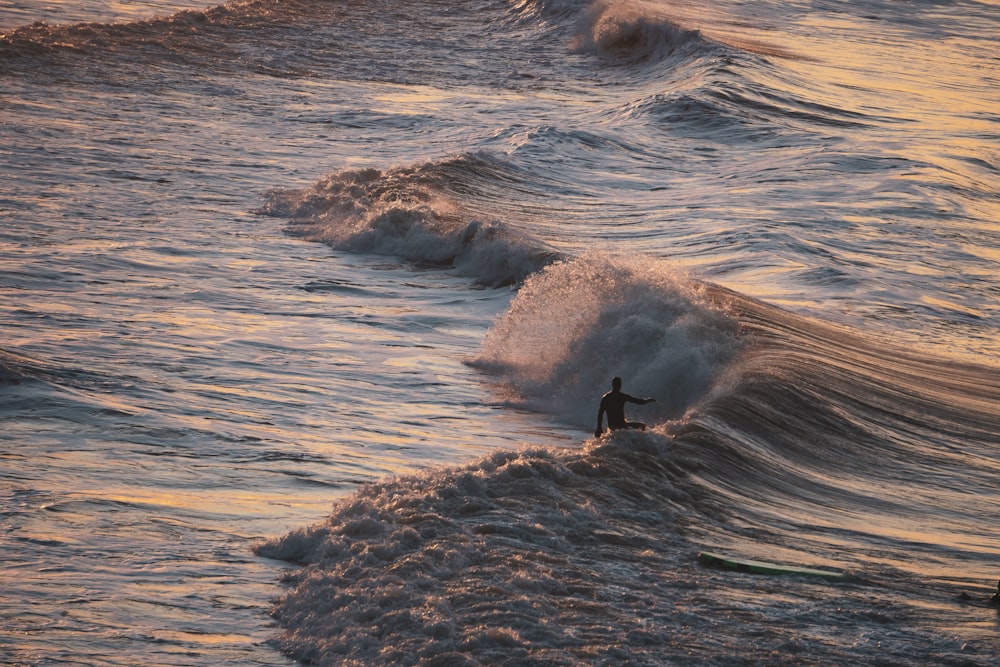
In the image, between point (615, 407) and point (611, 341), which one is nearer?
point (615, 407)

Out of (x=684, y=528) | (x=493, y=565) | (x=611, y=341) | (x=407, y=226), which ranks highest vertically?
(x=407, y=226)

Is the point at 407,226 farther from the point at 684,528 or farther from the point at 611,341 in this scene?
the point at 684,528

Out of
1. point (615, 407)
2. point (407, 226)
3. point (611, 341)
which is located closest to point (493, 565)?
point (615, 407)

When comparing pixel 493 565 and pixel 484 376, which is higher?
pixel 493 565

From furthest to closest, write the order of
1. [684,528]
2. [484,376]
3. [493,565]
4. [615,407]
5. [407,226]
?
[407,226] < [484,376] < [615,407] < [684,528] < [493,565]

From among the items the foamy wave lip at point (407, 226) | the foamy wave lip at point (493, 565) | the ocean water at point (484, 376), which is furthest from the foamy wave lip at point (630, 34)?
the foamy wave lip at point (493, 565)

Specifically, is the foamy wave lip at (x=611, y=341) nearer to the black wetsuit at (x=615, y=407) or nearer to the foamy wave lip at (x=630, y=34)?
the black wetsuit at (x=615, y=407)

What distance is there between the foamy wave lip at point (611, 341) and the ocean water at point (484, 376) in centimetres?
5

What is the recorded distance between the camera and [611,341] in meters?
13.9

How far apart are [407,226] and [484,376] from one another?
22.5 ft

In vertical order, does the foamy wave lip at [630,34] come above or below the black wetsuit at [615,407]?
above

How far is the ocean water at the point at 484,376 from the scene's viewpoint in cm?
802

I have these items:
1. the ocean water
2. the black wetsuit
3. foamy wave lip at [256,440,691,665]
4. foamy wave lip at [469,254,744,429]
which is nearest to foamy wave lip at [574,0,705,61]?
the ocean water

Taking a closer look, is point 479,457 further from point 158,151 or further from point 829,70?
point 829,70
